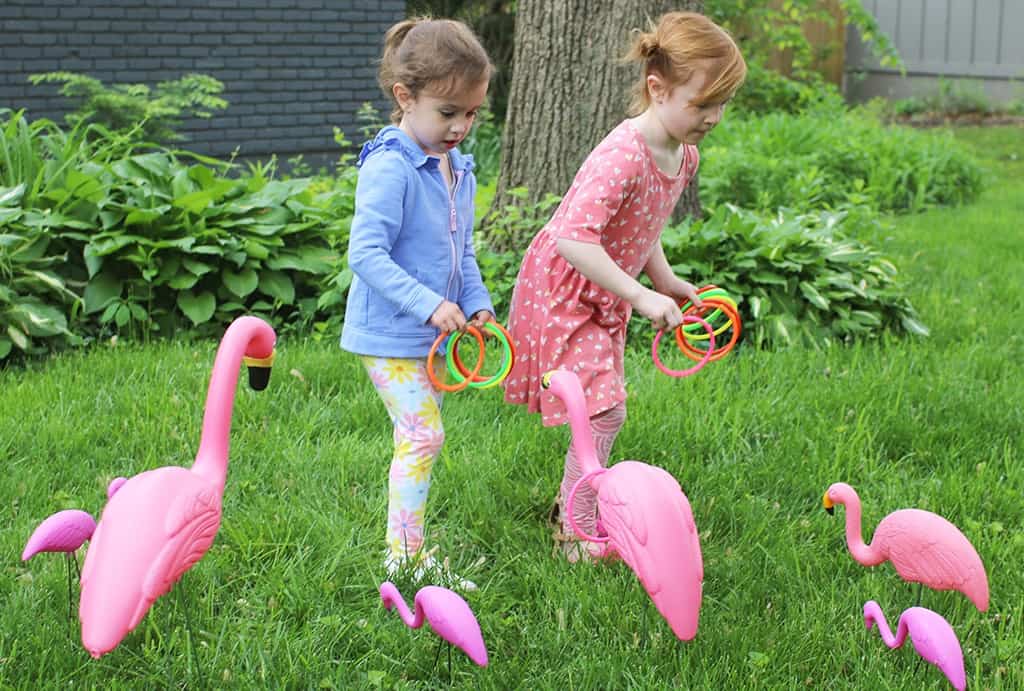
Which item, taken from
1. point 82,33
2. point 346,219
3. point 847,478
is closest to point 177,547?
point 847,478

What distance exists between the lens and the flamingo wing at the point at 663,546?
200 cm

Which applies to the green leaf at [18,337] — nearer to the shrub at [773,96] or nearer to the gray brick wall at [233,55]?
the gray brick wall at [233,55]

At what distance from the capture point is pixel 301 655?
2361 mm

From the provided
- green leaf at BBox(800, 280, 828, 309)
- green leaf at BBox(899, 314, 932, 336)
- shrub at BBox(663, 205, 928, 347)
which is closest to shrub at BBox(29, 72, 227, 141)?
shrub at BBox(663, 205, 928, 347)

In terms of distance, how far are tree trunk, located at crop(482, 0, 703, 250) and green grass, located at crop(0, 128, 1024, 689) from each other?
1191mm

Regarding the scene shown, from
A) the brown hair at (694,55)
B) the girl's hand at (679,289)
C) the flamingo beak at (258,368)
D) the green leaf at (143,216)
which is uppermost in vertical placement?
the brown hair at (694,55)

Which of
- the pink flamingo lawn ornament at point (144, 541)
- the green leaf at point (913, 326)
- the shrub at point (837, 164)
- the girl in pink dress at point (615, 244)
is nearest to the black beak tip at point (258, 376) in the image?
the pink flamingo lawn ornament at point (144, 541)

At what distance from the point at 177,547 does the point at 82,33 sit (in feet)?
26.4

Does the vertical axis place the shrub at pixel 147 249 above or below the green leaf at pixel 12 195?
below

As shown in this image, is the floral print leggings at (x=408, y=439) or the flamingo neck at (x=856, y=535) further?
the floral print leggings at (x=408, y=439)

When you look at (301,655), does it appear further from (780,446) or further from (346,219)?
(346,219)

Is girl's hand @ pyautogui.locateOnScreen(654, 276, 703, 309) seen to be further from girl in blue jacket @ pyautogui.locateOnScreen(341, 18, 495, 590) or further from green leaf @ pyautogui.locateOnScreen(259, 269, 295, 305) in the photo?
green leaf @ pyautogui.locateOnScreen(259, 269, 295, 305)

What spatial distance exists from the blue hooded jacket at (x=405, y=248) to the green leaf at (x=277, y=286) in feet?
6.84

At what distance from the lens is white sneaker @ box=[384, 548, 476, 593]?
105 inches
